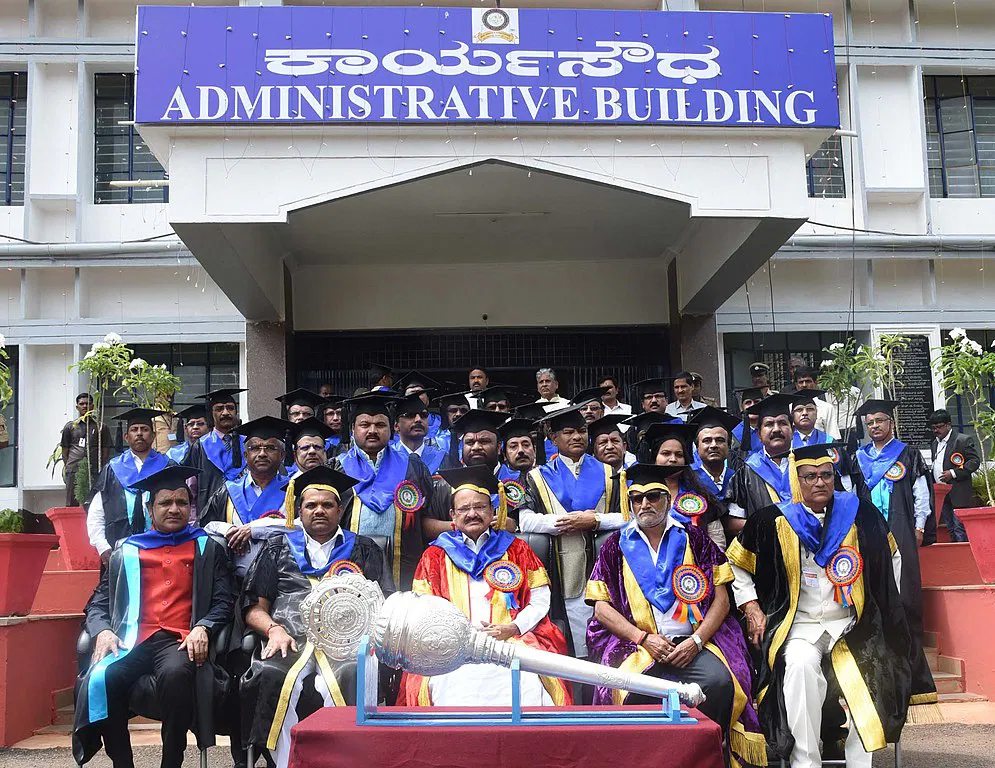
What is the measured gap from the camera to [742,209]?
9375 mm

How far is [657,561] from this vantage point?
541 cm

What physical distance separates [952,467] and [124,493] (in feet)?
24.3

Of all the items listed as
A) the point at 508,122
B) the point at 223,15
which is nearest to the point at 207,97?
the point at 223,15

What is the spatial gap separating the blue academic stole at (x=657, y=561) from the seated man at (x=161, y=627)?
81.3 inches

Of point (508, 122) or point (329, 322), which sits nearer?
point (508, 122)

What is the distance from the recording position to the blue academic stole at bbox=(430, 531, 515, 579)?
17.9 ft

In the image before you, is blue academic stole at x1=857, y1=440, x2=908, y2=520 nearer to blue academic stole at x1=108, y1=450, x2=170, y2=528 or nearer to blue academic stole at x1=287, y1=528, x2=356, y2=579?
blue academic stole at x1=287, y1=528, x2=356, y2=579

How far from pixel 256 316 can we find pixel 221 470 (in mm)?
4942

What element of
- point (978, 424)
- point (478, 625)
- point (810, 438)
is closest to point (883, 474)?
point (810, 438)

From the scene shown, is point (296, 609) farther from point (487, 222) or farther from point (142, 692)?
point (487, 222)

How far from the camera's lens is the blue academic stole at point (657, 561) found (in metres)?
5.33

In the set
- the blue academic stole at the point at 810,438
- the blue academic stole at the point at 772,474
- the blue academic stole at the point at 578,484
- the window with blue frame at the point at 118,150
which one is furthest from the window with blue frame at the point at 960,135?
the window with blue frame at the point at 118,150

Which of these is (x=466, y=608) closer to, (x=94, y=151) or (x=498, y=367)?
(x=498, y=367)

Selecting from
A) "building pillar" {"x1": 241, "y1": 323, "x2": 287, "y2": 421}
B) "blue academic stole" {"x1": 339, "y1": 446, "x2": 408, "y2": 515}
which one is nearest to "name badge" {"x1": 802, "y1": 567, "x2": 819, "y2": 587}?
"blue academic stole" {"x1": 339, "y1": 446, "x2": 408, "y2": 515}
